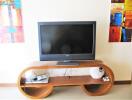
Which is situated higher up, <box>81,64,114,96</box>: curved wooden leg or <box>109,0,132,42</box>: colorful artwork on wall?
<box>109,0,132,42</box>: colorful artwork on wall

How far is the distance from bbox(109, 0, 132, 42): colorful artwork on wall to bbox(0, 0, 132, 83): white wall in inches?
3.1

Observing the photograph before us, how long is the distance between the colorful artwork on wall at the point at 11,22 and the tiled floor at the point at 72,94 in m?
0.81

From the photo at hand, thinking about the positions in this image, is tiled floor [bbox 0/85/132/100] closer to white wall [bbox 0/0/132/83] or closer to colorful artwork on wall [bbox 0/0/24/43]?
white wall [bbox 0/0/132/83]

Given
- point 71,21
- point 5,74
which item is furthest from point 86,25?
point 5,74

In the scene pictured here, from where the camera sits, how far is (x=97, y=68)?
284 cm

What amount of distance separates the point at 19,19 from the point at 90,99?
5.29 feet

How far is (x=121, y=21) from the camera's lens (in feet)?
9.57

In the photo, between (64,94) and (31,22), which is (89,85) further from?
(31,22)

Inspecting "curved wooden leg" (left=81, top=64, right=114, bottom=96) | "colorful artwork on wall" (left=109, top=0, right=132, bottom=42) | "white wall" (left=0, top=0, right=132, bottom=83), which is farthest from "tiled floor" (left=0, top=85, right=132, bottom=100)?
"colorful artwork on wall" (left=109, top=0, right=132, bottom=42)

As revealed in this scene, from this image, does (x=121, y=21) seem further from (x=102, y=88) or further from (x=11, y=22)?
(x=11, y=22)

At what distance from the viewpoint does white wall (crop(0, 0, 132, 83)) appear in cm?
285

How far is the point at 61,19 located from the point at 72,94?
117 cm

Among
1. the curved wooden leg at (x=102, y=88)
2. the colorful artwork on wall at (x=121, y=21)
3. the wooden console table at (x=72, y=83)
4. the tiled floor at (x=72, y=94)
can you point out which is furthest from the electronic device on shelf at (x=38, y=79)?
the colorful artwork on wall at (x=121, y=21)

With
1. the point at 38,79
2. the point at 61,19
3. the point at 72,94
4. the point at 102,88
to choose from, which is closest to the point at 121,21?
the point at 61,19
